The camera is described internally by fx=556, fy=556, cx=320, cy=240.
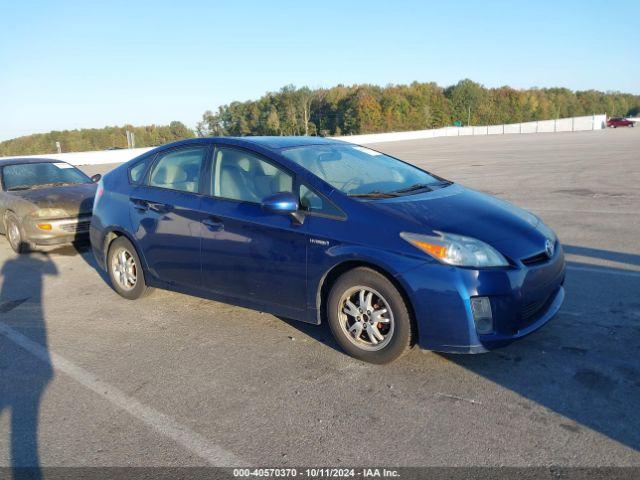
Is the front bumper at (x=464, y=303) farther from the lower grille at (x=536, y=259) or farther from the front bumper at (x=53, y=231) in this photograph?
the front bumper at (x=53, y=231)

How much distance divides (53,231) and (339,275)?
5629mm

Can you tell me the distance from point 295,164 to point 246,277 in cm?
99

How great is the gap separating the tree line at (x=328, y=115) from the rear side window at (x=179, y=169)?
8115 centimetres

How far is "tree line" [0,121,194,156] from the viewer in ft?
296

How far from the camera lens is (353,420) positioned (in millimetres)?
3264

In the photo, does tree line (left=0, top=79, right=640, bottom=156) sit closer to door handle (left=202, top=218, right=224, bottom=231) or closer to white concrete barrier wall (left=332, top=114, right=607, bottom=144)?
white concrete barrier wall (left=332, top=114, right=607, bottom=144)

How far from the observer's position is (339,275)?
13.4 ft

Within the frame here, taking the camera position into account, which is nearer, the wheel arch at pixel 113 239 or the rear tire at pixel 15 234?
the wheel arch at pixel 113 239

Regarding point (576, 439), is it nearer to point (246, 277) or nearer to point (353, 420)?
point (353, 420)

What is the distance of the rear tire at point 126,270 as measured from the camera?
558 cm

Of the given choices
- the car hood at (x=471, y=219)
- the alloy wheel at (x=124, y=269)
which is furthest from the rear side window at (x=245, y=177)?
the alloy wheel at (x=124, y=269)

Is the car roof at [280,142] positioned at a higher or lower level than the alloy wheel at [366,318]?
higher

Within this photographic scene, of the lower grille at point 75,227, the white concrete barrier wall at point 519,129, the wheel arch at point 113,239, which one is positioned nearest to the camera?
the wheel arch at point 113,239

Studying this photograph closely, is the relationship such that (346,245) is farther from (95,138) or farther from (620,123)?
(95,138)
